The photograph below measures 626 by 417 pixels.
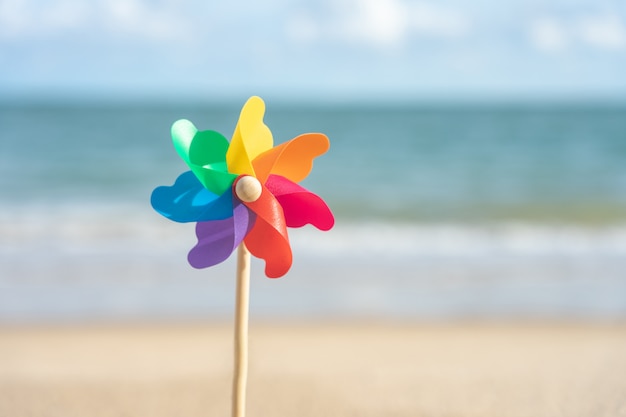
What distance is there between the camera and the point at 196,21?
17.7 metres

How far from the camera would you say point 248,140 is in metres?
1.56

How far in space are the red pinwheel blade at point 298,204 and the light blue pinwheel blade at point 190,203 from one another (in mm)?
115

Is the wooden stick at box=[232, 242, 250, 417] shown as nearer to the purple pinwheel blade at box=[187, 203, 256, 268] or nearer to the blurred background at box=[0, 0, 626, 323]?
Answer: the purple pinwheel blade at box=[187, 203, 256, 268]

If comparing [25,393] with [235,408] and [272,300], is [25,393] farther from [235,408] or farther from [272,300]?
[272,300]

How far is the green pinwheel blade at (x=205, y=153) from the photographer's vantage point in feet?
4.89

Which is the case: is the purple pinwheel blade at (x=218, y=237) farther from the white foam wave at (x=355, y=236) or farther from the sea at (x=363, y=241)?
the white foam wave at (x=355, y=236)

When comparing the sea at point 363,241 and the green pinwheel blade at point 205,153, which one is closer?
the green pinwheel blade at point 205,153

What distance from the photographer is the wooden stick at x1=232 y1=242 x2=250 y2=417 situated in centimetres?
153

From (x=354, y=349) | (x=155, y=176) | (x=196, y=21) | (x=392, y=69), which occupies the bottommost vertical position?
(x=354, y=349)

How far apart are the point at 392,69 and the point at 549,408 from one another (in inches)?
900

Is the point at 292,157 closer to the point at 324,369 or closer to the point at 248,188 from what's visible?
the point at 248,188

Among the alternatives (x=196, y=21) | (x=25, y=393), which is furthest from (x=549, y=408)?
(x=196, y=21)

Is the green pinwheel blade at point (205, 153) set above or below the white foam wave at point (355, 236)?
below

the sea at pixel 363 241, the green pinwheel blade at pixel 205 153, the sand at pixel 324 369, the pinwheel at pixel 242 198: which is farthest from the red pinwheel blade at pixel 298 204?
the sea at pixel 363 241
